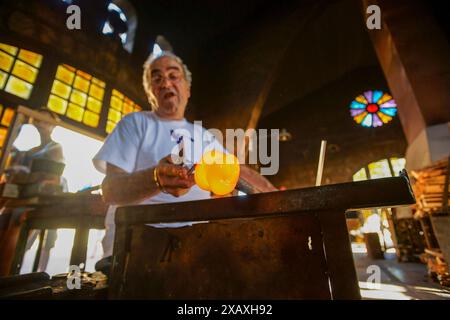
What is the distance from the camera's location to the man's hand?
84cm

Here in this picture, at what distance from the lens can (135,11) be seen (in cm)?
679

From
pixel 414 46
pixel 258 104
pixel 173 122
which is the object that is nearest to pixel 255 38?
pixel 258 104

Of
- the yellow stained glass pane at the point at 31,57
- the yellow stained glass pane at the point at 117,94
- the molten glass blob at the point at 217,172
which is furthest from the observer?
the yellow stained glass pane at the point at 117,94

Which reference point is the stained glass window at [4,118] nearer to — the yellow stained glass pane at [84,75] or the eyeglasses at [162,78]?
the yellow stained glass pane at [84,75]

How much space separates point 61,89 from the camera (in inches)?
188

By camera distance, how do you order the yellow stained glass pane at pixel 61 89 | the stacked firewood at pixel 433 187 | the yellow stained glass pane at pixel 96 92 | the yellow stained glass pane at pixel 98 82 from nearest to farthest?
the stacked firewood at pixel 433 187 → the yellow stained glass pane at pixel 61 89 → the yellow stained glass pane at pixel 96 92 → the yellow stained glass pane at pixel 98 82

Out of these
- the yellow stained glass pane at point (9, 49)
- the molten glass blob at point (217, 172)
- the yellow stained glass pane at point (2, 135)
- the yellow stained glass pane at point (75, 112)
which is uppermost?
the yellow stained glass pane at point (9, 49)

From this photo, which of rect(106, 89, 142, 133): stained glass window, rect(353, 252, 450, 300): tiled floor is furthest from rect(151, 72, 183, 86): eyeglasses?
rect(106, 89, 142, 133): stained glass window

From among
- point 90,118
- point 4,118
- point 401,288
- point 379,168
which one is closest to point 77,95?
point 90,118

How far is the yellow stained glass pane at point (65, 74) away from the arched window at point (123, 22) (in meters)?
1.75

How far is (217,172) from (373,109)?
13.3 meters

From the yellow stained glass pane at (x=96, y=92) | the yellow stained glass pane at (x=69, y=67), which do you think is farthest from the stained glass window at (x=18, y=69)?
the yellow stained glass pane at (x=96, y=92)

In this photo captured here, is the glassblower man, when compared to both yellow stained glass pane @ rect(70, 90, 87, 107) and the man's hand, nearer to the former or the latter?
the man's hand

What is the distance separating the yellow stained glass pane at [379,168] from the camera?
1048 cm
